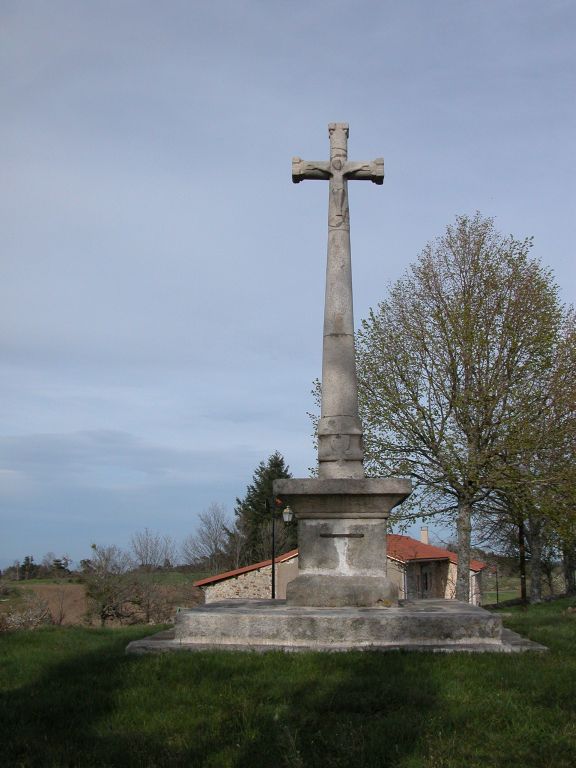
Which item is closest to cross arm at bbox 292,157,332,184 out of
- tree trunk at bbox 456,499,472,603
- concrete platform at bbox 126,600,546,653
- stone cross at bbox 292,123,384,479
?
stone cross at bbox 292,123,384,479

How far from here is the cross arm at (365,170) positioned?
9.84 m

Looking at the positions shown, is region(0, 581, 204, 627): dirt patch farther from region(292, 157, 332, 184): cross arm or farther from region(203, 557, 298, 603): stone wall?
region(292, 157, 332, 184): cross arm

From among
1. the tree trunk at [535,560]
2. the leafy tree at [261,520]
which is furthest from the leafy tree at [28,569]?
the tree trunk at [535,560]

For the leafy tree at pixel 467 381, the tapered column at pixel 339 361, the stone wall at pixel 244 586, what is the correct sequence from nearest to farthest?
the tapered column at pixel 339 361 < the leafy tree at pixel 467 381 < the stone wall at pixel 244 586

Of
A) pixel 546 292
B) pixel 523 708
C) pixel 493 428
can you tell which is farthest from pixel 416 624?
pixel 546 292

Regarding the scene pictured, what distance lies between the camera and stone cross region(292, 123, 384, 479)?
8773 mm

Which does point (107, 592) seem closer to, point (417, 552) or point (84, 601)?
point (84, 601)

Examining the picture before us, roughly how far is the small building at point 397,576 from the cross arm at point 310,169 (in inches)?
826

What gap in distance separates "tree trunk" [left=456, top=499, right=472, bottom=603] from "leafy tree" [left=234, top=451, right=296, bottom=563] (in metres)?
27.8

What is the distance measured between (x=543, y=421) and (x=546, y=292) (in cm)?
385

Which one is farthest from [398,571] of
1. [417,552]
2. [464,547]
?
[464,547]

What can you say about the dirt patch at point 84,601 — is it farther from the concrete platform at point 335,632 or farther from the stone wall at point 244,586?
the concrete platform at point 335,632

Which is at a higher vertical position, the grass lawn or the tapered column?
the tapered column

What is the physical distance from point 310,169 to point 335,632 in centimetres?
571
